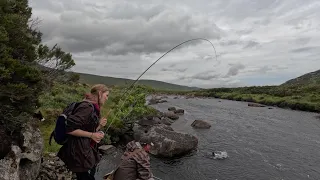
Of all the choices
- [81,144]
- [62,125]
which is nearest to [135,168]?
[81,144]

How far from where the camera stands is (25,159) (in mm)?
8570

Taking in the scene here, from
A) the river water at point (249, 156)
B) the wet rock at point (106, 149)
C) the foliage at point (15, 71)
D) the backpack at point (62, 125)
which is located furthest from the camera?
the wet rock at point (106, 149)

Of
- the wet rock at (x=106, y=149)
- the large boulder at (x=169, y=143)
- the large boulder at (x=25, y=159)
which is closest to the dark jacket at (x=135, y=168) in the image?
the large boulder at (x=25, y=159)

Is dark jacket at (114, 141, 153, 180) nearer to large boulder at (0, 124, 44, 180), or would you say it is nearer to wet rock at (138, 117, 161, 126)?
large boulder at (0, 124, 44, 180)

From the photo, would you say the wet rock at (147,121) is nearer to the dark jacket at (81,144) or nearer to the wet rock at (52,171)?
the wet rock at (52,171)

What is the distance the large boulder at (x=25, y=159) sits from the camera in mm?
7256

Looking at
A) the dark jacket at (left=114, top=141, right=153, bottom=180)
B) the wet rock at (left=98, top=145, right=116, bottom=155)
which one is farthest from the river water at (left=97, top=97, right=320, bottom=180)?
the dark jacket at (left=114, top=141, right=153, bottom=180)

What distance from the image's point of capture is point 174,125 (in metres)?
30.1

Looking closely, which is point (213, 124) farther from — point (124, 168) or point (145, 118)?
point (124, 168)

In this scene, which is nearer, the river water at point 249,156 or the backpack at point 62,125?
the backpack at point 62,125

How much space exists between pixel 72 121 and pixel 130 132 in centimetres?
1782

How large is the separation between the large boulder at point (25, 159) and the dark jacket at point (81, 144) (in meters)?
2.85

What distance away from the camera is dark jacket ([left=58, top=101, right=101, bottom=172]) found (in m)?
5.07

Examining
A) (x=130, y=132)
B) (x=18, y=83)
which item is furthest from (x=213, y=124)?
(x=18, y=83)
